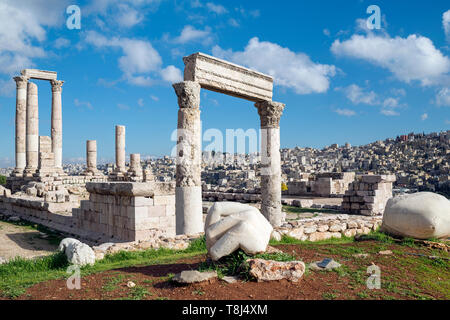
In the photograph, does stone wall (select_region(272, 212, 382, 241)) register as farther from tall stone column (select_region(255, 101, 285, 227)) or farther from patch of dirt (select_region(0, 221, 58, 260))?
patch of dirt (select_region(0, 221, 58, 260))

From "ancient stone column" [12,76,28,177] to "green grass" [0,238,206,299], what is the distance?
913 inches

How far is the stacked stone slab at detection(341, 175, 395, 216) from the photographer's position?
50.6 ft

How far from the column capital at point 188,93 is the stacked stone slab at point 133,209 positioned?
2870 millimetres

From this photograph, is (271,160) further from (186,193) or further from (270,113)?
(186,193)

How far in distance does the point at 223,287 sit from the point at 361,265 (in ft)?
8.76

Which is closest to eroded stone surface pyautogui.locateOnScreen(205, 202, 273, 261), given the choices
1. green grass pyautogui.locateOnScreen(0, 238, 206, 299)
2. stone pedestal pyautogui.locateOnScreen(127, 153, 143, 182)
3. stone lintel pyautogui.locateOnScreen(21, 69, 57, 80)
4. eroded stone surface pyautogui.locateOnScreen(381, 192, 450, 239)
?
green grass pyautogui.locateOnScreen(0, 238, 206, 299)

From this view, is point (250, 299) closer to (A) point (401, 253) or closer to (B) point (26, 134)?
(A) point (401, 253)

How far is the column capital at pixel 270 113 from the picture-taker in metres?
11.4

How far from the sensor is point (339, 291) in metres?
4.49

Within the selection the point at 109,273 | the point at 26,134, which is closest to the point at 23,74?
the point at 26,134

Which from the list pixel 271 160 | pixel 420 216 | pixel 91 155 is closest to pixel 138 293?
pixel 420 216

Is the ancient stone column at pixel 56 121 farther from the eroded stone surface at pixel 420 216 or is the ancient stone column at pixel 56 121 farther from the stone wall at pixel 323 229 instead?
the eroded stone surface at pixel 420 216

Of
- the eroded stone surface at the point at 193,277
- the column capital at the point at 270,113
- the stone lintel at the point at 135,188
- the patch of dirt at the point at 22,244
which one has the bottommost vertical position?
the patch of dirt at the point at 22,244

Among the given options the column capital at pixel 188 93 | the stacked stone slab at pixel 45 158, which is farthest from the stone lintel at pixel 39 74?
the column capital at pixel 188 93
